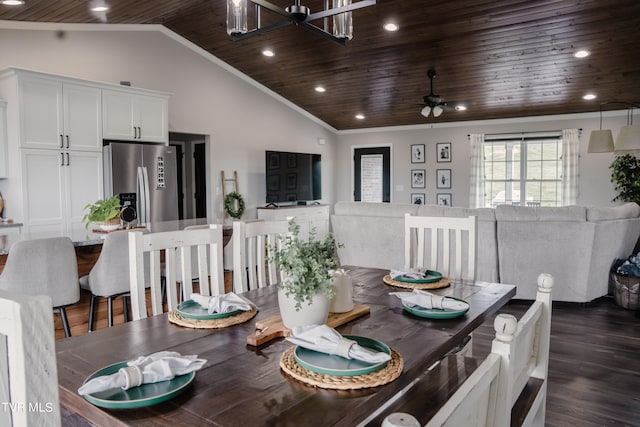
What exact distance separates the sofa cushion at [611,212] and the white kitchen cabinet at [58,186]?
5.19 metres

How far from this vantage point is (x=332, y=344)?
1.23 m

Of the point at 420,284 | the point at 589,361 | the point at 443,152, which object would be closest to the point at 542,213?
the point at 589,361

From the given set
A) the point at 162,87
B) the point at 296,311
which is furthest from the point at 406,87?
the point at 296,311

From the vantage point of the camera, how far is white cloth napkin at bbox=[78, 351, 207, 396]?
1022 millimetres

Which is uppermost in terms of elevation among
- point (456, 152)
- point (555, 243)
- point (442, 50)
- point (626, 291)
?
point (442, 50)

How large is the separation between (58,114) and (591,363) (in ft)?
17.8

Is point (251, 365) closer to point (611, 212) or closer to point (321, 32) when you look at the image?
point (321, 32)

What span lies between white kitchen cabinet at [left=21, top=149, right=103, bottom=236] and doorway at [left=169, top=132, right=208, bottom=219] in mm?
2254

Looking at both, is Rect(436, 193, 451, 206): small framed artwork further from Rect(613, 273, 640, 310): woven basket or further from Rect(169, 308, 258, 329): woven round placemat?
Rect(169, 308, 258, 329): woven round placemat

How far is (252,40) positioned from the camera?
20.5 feet

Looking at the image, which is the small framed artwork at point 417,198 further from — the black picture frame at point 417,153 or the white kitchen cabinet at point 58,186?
the white kitchen cabinet at point 58,186

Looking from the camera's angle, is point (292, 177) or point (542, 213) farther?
point (292, 177)

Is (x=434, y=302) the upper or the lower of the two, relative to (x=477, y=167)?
lower

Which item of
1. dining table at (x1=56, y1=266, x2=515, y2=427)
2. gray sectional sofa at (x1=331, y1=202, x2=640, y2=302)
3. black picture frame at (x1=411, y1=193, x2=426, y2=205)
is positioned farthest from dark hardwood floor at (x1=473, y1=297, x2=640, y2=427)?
black picture frame at (x1=411, y1=193, x2=426, y2=205)
